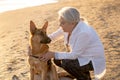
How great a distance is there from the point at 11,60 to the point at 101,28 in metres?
3.21

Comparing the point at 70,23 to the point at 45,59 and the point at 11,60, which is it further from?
the point at 11,60

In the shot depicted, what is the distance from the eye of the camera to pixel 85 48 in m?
6.57

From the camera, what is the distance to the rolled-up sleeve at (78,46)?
254 inches

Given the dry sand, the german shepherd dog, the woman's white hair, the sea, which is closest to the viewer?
the woman's white hair

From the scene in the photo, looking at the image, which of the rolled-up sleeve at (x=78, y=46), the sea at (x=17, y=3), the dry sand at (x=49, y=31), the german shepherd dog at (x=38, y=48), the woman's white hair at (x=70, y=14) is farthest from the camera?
the sea at (x=17, y=3)

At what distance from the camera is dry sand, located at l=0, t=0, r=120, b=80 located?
8914 millimetres

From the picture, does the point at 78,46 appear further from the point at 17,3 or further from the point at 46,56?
the point at 17,3

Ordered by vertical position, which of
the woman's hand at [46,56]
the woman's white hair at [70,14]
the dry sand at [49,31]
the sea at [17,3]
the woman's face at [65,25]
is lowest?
the sea at [17,3]

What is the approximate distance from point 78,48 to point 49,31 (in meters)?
5.64

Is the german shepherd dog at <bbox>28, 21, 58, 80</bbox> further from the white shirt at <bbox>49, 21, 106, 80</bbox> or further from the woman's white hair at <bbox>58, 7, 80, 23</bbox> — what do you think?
the woman's white hair at <bbox>58, 7, 80, 23</bbox>

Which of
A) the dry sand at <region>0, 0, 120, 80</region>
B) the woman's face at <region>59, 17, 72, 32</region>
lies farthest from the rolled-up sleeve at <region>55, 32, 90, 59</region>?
the dry sand at <region>0, 0, 120, 80</region>

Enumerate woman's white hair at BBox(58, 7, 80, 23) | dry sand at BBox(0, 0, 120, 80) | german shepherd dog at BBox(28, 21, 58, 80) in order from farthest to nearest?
1. dry sand at BBox(0, 0, 120, 80)
2. german shepherd dog at BBox(28, 21, 58, 80)
3. woman's white hair at BBox(58, 7, 80, 23)

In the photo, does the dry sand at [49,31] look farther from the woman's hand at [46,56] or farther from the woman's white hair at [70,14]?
the woman's white hair at [70,14]

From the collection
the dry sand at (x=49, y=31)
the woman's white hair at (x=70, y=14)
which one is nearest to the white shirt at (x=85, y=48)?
the woman's white hair at (x=70, y=14)
